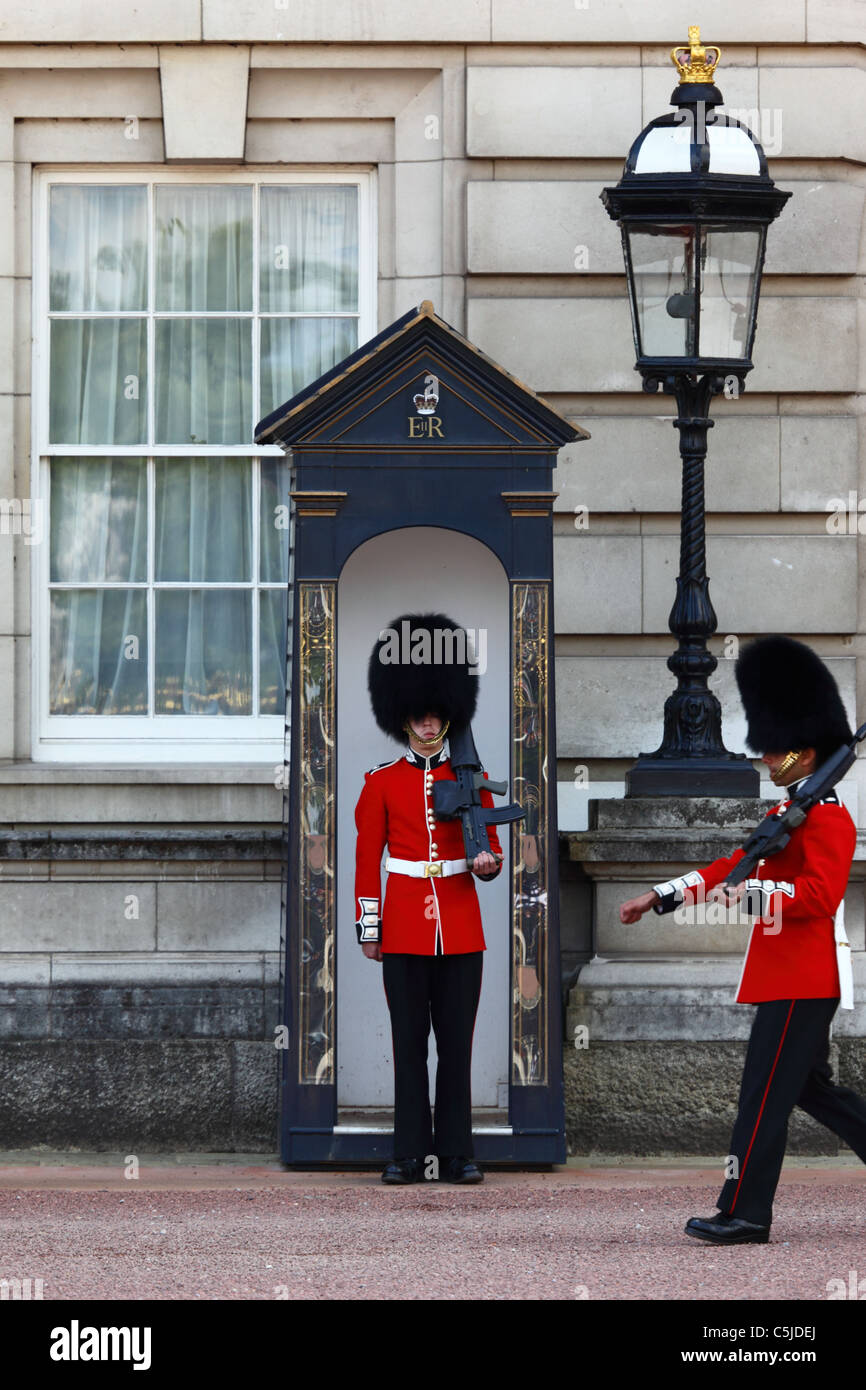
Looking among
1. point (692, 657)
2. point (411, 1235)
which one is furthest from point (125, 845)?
point (411, 1235)

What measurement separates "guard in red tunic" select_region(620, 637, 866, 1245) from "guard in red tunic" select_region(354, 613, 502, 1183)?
102 cm

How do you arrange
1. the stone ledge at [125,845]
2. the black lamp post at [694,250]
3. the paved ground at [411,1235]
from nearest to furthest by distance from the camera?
the paved ground at [411,1235] → the black lamp post at [694,250] → the stone ledge at [125,845]

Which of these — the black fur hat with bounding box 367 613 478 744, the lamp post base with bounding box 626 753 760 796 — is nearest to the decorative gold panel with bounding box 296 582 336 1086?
the black fur hat with bounding box 367 613 478 744

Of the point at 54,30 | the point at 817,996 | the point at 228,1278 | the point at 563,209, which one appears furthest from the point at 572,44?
the point at 228,1278

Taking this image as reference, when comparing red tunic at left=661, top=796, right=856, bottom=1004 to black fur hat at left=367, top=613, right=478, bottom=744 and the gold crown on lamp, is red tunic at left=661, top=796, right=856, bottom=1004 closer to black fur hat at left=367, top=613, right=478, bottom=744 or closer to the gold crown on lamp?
black fur hat at left=367, top=613, right=478, bottom=744

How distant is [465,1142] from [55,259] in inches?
143

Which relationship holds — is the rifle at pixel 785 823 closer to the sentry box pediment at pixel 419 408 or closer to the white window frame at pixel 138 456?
the sentry box pediment at pixel 419 408

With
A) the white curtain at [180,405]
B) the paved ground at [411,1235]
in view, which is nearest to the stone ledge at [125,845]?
the white curtain at [180,405]

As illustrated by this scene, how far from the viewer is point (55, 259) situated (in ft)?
25.1

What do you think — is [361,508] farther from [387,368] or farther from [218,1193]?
[218,1193]

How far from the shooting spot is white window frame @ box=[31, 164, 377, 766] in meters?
7.62

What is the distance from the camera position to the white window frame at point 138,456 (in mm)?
7621

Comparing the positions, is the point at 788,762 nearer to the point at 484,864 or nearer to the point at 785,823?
the point at 785,823

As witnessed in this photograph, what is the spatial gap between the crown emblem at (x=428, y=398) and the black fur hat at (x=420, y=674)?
64 cm
